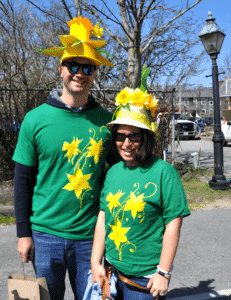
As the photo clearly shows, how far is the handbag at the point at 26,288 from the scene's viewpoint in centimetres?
160

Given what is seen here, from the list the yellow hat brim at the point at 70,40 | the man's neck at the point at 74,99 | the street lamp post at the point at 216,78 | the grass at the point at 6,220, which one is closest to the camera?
the yellow hat brim at the point at 70,40

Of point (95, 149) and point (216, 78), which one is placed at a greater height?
point (216, 78)

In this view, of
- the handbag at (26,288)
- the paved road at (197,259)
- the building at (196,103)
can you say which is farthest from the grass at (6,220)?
the building at (196,103)

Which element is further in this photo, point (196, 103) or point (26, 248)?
point (196, 103)

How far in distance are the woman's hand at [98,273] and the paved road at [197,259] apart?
155 centimetres

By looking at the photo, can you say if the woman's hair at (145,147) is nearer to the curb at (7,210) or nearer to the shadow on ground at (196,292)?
the shadow on ground at (196,292)

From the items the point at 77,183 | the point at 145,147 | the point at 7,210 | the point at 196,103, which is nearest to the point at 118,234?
the point at 77,183

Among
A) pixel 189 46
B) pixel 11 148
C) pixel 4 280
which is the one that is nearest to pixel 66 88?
pixel 4 280

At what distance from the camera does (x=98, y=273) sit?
1683 mm

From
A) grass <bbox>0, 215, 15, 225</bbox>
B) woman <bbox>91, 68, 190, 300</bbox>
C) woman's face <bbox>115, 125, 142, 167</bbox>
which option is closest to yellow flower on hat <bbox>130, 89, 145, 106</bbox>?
woman <bbox>91, 68, 190, 300</bbox>

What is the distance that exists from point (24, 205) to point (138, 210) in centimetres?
73

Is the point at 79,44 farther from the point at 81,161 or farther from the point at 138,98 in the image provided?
the point at 81,161

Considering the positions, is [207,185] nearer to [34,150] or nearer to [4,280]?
[4,280]

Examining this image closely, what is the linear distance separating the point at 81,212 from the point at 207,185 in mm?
6196
